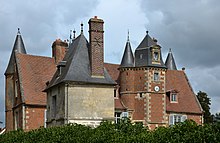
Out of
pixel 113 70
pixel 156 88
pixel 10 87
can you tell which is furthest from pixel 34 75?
pixel 156 88

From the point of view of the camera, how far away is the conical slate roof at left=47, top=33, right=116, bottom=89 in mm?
28641

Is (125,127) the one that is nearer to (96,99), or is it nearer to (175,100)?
(96,99)

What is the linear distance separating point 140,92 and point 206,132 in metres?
24.9

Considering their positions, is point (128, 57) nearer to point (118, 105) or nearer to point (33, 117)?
point (118, 105)

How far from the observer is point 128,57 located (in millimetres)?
37688

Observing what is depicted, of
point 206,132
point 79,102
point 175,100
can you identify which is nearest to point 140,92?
point 175,100

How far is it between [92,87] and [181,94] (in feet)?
48.1

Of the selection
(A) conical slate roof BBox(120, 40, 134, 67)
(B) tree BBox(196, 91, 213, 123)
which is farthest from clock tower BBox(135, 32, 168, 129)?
(B) tree BBox(196, 91, 213, 123)

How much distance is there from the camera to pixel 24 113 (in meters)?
34.2

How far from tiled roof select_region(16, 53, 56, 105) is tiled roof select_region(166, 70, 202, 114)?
10.4m

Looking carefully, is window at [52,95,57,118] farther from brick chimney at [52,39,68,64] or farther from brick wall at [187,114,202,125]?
brick wall at [187,114,202,125]

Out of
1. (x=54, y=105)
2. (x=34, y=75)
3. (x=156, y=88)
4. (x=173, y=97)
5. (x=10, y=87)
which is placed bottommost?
(x=54, y=105)

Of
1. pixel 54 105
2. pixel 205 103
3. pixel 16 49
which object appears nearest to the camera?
pixel 54 105

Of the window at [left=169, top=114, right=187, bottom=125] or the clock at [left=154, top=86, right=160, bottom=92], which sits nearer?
the clock at [left=154, top=86, right=160, bottom=92]
